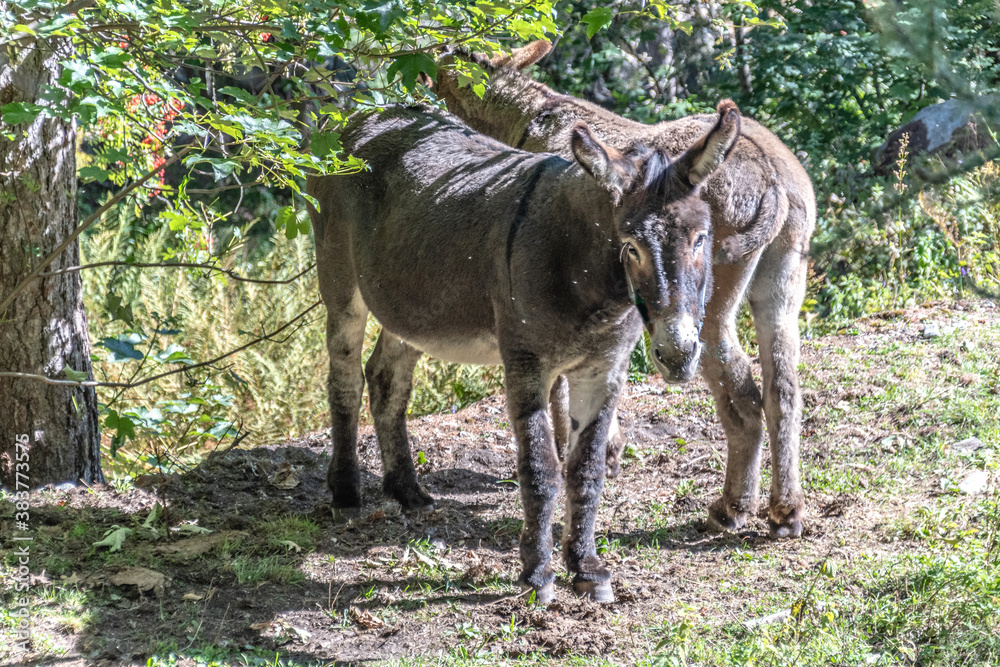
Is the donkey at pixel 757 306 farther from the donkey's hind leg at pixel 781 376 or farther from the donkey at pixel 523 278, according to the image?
the donkey at pixel 523 278

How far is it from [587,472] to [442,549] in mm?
1043

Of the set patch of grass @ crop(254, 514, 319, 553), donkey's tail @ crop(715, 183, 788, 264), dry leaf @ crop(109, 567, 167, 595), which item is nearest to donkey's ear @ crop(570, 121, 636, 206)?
donkey's tail @ crop(715, 183, 788, 264)

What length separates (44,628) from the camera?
361 centimetres

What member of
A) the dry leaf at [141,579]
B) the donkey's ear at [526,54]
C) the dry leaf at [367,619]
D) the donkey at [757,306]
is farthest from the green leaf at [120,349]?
the donkey's ear at [526,54]

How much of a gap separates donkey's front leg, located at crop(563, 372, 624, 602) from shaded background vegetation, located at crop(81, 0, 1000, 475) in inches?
75.8

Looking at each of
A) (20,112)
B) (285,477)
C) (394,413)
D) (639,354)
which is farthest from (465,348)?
(639,354)

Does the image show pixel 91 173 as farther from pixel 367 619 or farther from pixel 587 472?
pixel 587 472

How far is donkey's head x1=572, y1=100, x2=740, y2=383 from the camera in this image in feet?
11.3

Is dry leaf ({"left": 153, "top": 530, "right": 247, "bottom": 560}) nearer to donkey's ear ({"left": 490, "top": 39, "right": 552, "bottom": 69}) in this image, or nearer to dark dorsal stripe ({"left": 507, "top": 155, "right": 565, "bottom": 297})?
dark dorsal stripe ({"left": 507, "top": 155, "right": 565, "bottom": 297})

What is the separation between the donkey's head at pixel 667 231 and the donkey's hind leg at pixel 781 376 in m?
1.14

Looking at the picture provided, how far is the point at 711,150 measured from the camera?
358 centimetres

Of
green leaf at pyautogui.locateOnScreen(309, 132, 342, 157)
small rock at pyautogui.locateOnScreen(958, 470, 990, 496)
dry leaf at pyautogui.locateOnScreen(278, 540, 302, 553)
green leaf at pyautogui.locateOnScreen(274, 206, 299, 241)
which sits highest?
green leaf at pyautogui.locateOnScreen(309, 132, 342, 157)

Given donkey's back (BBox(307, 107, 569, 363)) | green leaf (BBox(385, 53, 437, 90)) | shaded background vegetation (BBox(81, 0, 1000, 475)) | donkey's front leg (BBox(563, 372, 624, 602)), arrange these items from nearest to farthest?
green leaf (BBox(385, 53, 437, 90)) → donkey's front leg (BBox(563, 372, 624, 602)) → donkey's back (BBox(307, 107, 569, 363)) → shaded background vegetation (BBox(81, 0, 1000, 475))

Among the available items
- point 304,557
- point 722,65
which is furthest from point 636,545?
point 722,65
